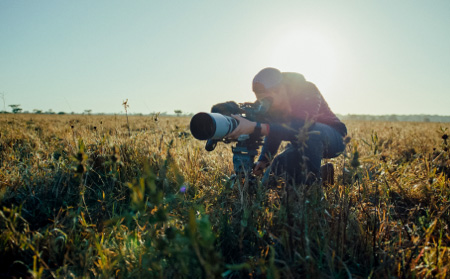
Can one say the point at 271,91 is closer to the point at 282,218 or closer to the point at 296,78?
the point at 296,78

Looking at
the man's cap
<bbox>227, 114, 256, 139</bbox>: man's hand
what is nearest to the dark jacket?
the man's cap

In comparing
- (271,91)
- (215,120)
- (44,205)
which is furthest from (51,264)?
(271,91)

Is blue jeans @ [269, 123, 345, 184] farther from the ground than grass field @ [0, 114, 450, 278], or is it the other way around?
blue jeans @ [269, 123, 345, 184]

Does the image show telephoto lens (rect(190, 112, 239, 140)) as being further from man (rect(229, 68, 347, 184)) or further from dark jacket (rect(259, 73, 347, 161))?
dark jacket (rect(259, 73, 347, 161))

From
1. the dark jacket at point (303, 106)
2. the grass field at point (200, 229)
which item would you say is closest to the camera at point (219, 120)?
the grass field at point (200, 229)

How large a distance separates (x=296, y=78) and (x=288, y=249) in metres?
2.22

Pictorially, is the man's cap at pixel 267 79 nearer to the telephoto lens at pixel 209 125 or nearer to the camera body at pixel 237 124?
the camera body at pixel 237 124

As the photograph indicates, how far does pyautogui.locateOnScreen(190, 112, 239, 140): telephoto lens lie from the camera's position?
1.57 meters

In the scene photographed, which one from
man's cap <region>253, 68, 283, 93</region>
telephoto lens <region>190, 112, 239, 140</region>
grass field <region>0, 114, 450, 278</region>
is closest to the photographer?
grass field <region>0, 114, 450, 278</region>

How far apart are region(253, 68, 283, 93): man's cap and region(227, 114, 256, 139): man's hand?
792 millimetres

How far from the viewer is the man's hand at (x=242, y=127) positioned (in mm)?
1916

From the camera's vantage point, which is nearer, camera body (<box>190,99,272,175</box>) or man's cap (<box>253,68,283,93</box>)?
camera body (<box>190,99,272,175</box>)

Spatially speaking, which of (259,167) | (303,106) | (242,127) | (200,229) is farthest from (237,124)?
(303,106)

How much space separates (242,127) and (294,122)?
95 cm
